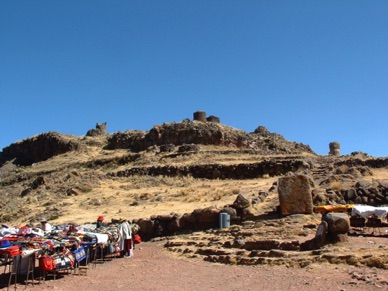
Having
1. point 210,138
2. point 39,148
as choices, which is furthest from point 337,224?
point 39,148

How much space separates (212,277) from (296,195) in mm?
6533

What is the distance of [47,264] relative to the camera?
10.7 metres

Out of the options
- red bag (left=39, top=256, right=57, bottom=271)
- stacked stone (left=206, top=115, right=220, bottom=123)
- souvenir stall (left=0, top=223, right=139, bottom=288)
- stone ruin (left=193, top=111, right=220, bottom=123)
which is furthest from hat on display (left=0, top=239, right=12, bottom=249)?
stacked stone (left=206, top=115, right=220, bottom=123)

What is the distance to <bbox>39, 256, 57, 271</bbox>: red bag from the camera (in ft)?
35.0

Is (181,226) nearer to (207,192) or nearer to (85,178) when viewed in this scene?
(207,192)

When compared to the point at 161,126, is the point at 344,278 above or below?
below

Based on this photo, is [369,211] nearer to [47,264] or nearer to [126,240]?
[126,240]

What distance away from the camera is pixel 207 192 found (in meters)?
26.2

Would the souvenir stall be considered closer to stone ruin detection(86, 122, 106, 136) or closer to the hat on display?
the hat on display

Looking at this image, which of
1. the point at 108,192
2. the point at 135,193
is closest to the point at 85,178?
the point at 108,192

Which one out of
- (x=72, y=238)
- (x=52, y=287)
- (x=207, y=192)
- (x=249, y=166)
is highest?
(x=249, y=166)

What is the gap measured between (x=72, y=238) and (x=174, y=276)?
312cm

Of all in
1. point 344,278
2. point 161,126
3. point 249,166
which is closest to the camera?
point 344,278

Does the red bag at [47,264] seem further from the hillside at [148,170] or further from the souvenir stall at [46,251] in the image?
the hillside at [148,170]
